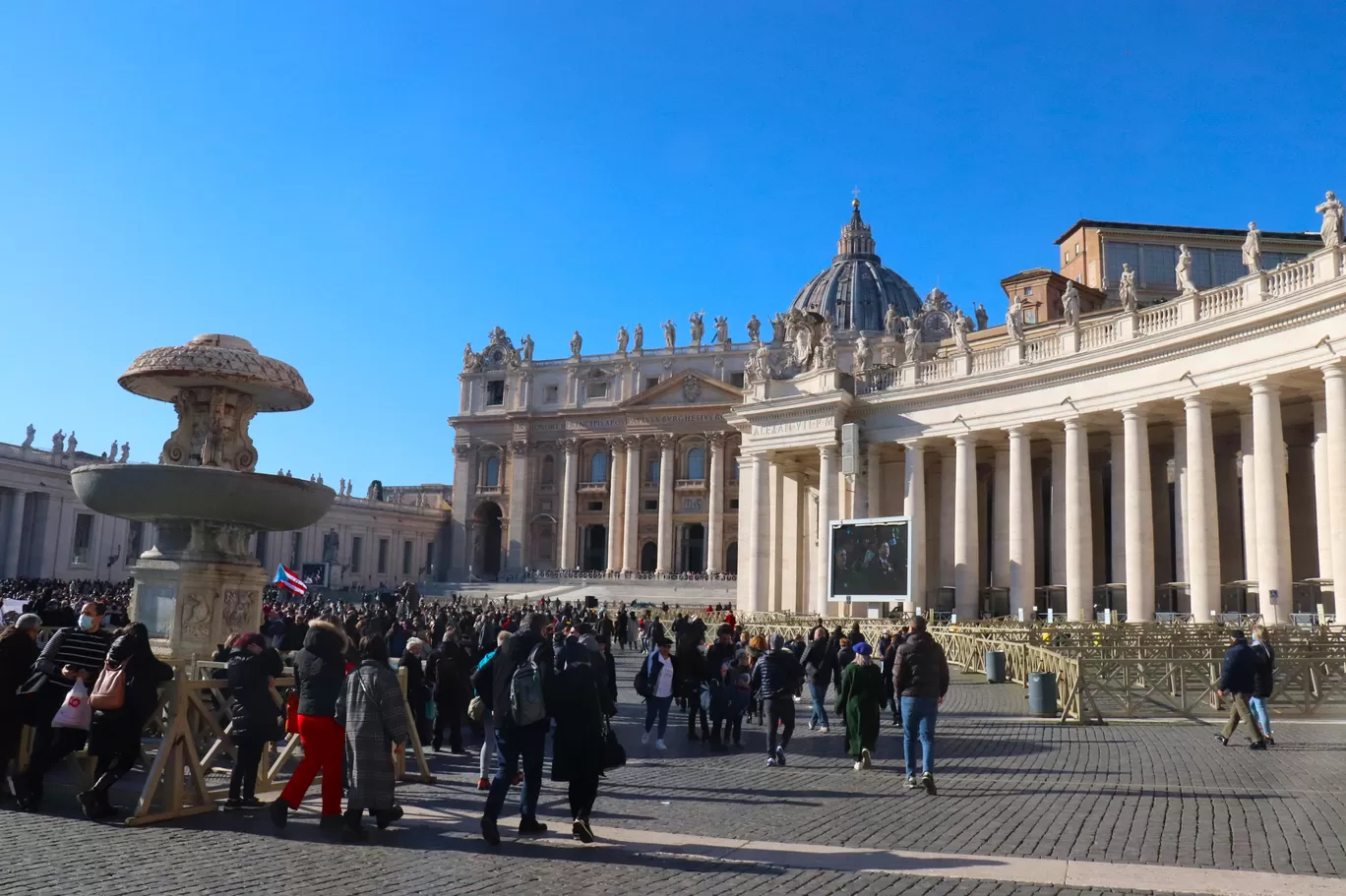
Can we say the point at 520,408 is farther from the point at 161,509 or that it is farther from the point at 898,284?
the point at 161,509

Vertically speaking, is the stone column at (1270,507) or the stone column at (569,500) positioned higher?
the stone column at (569,500)

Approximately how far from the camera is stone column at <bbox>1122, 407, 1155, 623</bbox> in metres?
25.5

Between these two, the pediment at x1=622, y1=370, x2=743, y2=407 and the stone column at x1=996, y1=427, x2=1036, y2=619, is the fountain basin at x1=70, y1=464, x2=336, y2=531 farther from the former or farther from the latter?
the pediment at x1=622, y1=370, x2=743, y2=407

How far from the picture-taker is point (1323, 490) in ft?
76.7

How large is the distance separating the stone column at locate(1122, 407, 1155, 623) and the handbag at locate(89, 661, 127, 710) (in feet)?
76.9

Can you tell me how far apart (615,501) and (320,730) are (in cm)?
7397

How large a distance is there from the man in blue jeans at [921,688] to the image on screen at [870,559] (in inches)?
670

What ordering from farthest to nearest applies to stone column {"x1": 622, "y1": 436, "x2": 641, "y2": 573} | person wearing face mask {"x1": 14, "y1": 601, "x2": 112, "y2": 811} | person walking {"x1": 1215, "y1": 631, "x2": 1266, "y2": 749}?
stone column {"x1": 622, "y1": 436, "x2": 641, "y2": 573}, person walking {"x1": 1215, "y1": 631, "x2": 1266, "y2": 749}, person wearing face mask {"x1": 14, "y1": 601, "x2": 112, "y2": 811}

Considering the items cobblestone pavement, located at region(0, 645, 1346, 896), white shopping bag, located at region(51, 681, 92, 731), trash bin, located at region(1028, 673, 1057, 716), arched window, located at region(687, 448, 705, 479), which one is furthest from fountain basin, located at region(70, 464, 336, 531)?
arched window, located at region(687, 448, 705, 479)

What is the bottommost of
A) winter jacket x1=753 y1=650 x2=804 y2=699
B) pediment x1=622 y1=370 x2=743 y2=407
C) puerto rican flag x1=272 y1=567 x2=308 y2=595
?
winter jacket x1=753 y1=650 x2=804 y2=699

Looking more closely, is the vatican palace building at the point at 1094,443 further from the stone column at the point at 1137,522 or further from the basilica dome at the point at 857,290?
the basilica dome at the point at 857,290

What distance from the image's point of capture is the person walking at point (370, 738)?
24.0ft

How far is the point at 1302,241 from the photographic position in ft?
149

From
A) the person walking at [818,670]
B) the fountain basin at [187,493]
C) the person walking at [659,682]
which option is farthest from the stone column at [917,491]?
the fountain basin at [187,493]
